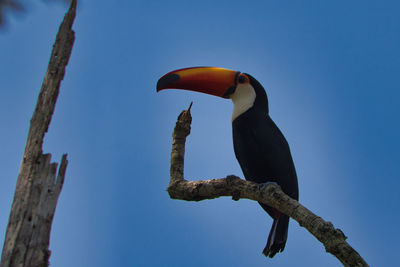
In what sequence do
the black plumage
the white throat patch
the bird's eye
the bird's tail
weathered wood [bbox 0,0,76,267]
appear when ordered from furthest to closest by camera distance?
the bird's eye < the white throat patch < the black plumage < the bird's tail < weathered wood [bbox 0,0,76,267]

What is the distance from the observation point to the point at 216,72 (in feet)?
20.8

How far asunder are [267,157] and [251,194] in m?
1.17

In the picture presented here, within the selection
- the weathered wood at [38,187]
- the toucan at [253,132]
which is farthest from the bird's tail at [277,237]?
the weathered wood at [38,187]

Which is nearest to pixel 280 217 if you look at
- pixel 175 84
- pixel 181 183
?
pixel 181 183

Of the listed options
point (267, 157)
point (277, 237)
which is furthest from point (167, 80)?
point (277, 237)

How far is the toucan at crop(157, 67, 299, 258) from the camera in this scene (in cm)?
549

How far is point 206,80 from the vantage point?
6324 millimetres

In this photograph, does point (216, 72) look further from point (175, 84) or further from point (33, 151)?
point (33, 151)

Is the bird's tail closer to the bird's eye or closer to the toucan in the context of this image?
the toucan

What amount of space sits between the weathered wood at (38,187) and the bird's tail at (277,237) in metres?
2.72

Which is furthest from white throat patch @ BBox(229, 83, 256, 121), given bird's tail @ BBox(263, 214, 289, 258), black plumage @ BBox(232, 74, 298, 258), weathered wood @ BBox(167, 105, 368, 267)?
bird's tail @ BBox(263, 214, 289, 258)

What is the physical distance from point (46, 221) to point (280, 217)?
9.92ft

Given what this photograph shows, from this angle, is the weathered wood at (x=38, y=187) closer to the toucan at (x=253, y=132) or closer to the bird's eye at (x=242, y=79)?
the toucan at (x=253, y=132)

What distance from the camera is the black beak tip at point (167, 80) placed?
6113 millimetres
